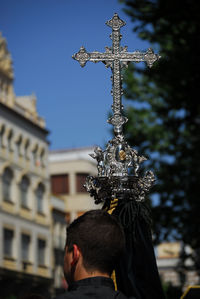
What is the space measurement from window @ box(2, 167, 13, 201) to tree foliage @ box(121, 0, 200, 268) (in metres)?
21.0

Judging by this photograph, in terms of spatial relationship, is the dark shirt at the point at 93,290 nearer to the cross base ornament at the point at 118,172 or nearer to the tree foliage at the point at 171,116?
the cross base ornament at the point at 118,172

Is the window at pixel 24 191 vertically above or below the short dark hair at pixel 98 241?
above

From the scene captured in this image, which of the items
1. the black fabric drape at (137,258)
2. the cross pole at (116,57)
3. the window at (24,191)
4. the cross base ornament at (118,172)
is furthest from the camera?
the window at (24,191)

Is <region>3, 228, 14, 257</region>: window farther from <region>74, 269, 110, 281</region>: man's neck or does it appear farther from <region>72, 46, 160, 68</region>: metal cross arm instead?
<region>74, 269, 110, 281</region>: man's neck

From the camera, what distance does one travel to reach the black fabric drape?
484 cm

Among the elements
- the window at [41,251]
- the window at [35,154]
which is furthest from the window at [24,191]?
the window at [41,251]

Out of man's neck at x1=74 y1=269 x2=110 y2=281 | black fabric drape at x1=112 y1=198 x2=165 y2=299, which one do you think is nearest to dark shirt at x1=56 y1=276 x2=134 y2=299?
man's neck at x1=74 y1=269 x2=110 y2=281

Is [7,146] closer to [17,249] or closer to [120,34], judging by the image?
[17,249]

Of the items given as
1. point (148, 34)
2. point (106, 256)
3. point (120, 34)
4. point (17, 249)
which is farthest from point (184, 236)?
point (17, 249)

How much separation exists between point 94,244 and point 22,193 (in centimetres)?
4156

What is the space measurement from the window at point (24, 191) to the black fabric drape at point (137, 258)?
39446 mm

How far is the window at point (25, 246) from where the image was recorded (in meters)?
43.4

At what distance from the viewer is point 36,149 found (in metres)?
47.8

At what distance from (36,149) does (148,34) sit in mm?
32095
